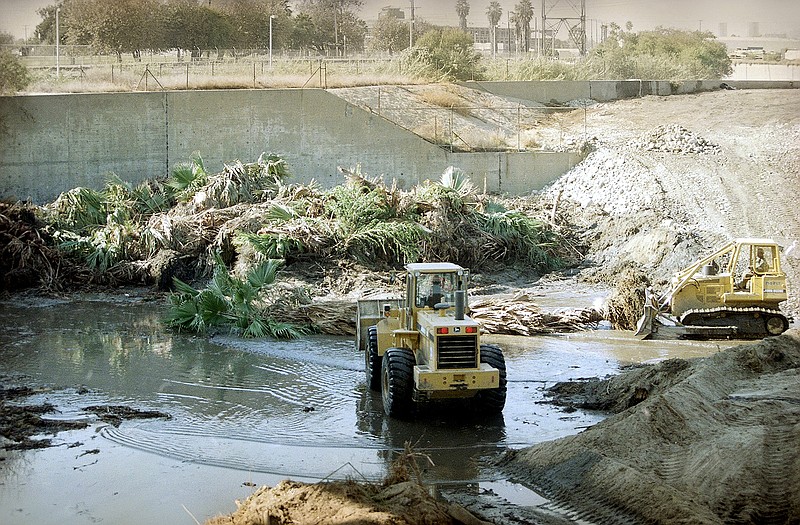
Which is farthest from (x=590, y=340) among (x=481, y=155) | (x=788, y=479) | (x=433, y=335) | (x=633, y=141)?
(x=633, y=141)

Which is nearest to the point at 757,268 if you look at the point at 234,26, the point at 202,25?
the point at 202,25

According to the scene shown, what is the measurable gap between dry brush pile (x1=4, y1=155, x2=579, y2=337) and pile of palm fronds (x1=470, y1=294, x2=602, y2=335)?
3.86 m

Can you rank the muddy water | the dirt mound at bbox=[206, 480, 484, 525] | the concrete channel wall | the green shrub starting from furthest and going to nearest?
the green shrub → the concrete channel wall → the muddy water → the dirt mound at bbox=[206, 480, 484, 525]

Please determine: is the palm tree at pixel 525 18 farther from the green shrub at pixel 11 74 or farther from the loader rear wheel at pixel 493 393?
the loader rear wheel at pixel 493 393

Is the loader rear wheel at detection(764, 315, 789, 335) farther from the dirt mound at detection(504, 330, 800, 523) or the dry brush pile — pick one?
the dirt mound at detection(504, 330, 800, 523)

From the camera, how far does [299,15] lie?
179ft

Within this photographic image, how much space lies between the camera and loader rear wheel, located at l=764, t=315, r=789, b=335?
62.3 feet

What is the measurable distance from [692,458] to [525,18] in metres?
42.5

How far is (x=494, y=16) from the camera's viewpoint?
4794 cm

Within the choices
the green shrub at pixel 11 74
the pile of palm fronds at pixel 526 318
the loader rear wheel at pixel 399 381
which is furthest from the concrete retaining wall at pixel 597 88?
the loader rear wheel at pixel 399 381

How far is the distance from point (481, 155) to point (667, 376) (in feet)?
59.0

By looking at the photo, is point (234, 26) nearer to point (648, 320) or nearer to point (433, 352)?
point (648, 320)

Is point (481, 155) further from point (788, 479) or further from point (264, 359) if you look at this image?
point (788, 479)

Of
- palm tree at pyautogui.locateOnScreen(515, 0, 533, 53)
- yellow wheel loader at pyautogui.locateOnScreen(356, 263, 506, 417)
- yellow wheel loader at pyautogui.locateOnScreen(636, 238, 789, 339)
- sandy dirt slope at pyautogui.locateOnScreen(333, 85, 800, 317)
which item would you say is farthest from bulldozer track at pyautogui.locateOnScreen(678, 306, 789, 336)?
palm tree at pyautogui.locateOnScreen(515, 0, 533, 53)
